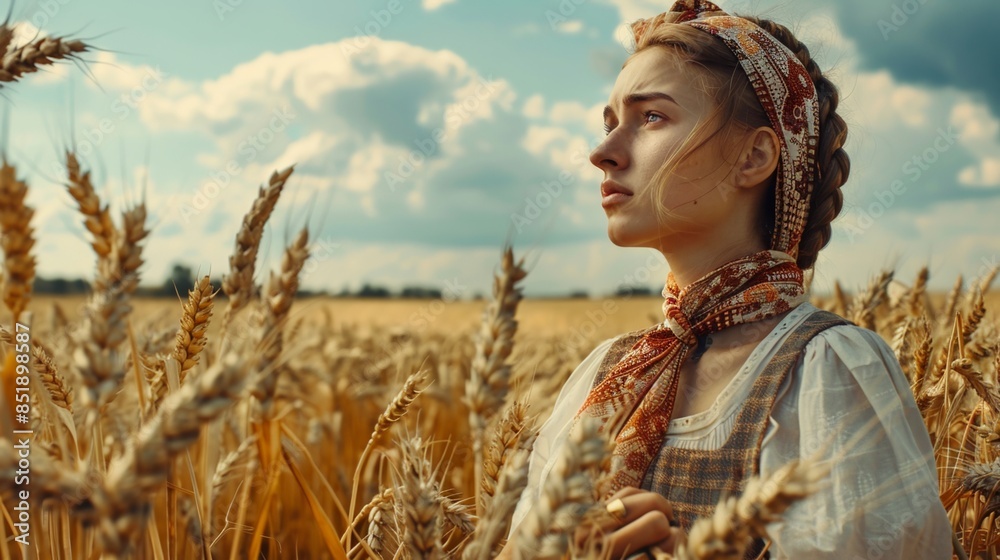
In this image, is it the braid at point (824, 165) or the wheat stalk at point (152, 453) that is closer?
the wheat stalk at point (152, 453)

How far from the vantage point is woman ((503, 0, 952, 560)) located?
1.38 metres

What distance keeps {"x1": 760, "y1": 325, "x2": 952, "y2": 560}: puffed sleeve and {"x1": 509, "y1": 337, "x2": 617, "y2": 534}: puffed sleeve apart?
0.58 meters

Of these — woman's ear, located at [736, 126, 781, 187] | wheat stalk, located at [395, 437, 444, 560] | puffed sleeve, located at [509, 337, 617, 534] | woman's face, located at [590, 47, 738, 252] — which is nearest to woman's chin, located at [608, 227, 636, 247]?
woman's face, located at [590, 47, 738, 252]

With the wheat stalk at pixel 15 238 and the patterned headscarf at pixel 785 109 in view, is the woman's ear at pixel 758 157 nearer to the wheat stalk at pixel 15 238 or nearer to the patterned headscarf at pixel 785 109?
the patterned headscarf at pixel 785 109

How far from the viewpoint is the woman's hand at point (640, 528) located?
4.01ft

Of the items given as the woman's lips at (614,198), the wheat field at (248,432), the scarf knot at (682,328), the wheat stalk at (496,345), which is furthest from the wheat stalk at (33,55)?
the scarf knot at (682,328)

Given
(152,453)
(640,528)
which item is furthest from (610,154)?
(152,453)

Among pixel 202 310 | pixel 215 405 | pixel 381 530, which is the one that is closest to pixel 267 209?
pixel 202 310

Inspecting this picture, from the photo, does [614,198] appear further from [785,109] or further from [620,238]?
[785,109]

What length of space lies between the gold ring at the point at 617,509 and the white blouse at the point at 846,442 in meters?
0.24

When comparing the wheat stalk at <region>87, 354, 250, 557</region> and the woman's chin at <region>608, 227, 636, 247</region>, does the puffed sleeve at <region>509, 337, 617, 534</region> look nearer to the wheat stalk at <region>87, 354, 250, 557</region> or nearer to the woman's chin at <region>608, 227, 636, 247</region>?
the woman's chin at <region>608, 227, 636, 247</region>

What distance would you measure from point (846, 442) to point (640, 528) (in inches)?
18.1

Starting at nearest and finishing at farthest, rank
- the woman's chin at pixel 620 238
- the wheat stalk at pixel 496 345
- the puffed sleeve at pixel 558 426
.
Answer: the wheat stalk at pixel 496 345 → the woman's chin at pixel 620 238 → the puffed sleeve at pixel 558 426

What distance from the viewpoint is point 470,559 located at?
0.89 meters
